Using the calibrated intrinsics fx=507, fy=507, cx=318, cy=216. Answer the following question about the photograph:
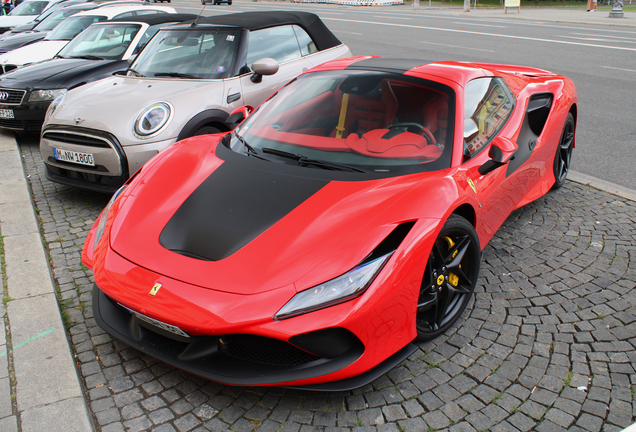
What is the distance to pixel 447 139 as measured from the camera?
2.98m

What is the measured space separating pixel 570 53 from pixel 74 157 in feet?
42.3

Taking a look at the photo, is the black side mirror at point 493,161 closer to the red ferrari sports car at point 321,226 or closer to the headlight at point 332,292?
the red ferrari sports car at point 321,226

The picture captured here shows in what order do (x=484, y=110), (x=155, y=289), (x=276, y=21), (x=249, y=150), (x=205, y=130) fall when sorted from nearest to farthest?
(x=155, y=289)
(x=249, y=150)
(x=484, y=110)
(x=205, y=130)
(x=276, y=21)

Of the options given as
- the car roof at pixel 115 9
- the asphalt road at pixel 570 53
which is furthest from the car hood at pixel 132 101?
the car roof at pixel 115 9

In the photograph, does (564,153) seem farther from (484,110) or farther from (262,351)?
(262,351)

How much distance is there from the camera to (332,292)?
2.14 m

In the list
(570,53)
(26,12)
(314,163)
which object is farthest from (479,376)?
(26,12)

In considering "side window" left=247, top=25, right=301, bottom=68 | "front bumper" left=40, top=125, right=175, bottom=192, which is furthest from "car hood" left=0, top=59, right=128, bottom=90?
"side window" left=247, top=25, right=301, bottom=68

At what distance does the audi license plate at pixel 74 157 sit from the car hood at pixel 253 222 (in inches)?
65.0

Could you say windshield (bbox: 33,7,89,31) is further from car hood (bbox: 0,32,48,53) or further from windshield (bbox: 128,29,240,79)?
windshield (bbox: 128,29,240,79)

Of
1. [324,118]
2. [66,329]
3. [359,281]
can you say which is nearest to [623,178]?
[324,118]

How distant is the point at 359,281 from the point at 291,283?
29 cm

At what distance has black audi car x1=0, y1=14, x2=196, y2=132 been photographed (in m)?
6.21

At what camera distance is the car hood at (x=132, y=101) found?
442cm
